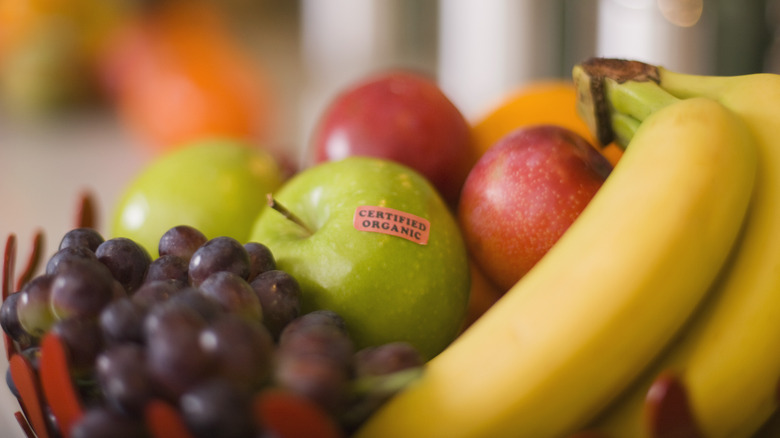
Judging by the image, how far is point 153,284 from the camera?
1.39 ft

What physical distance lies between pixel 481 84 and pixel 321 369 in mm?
1862

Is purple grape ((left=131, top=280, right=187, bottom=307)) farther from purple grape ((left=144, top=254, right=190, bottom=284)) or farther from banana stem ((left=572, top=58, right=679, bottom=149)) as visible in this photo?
banana stem ((left=572, top=58, right=679, bottom=149))

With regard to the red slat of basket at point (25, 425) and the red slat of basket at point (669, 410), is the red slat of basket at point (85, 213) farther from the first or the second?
the red slat of basket at point (669, 410)

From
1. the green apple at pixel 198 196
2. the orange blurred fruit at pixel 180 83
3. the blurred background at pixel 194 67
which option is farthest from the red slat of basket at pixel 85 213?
the orange blurred fruit at pixel 180 83

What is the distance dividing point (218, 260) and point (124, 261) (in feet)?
0.25

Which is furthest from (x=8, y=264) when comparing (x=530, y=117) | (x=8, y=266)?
(x=530, y=117)

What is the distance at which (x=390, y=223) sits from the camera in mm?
548

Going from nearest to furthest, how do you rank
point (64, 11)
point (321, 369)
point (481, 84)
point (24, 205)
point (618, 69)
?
point (321, 369)
point (618, 69)
point (24, 205)
point (64, 11)
point (481, 84)

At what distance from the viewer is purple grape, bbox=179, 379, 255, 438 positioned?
334 mm

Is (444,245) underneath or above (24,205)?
above

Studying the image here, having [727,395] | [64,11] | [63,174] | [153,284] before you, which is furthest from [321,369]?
[64,11]

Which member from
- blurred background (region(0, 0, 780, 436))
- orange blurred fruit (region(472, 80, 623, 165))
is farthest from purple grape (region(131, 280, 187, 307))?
blurred background (region(0, 0, 780, 436))

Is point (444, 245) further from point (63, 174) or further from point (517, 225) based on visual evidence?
point (63, 174)

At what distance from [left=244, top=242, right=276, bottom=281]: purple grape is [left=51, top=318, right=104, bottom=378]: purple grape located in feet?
0.43
